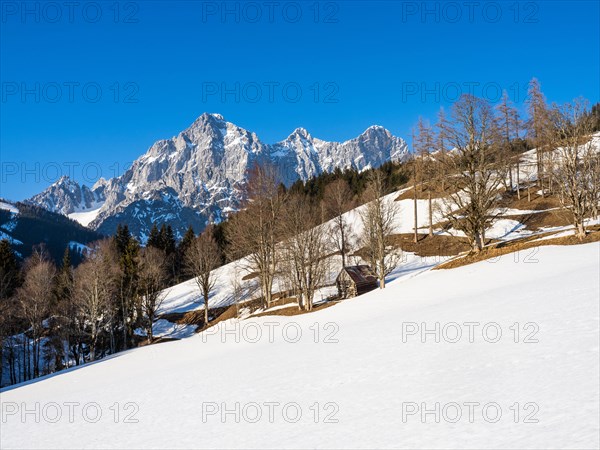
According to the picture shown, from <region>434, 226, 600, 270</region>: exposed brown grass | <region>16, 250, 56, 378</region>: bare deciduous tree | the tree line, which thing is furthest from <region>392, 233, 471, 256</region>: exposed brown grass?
<region>16, 250, 56, 378</region>: bare deciduous tree

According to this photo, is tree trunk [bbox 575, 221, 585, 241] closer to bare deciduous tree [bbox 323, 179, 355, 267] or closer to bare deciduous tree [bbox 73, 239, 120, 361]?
bare deciduous tree [bbox 323, 179, 355, 267]

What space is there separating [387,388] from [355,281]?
3480 cm

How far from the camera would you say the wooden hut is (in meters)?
43.1

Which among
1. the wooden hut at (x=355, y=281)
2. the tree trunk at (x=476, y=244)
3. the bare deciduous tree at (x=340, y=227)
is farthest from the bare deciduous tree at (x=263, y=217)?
the tree trunk at (x=476, y=244)

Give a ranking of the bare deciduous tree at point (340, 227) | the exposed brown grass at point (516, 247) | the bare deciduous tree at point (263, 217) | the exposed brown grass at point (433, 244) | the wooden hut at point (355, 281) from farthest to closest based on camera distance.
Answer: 1. the bare deciduous tree at point (340, 227)
2. the exposed brown grass at point (433, 244)
3. the wooden hut at point (355, 281)
4. the bare deciduous tree at point (263, 217)
5. the exposed brown grass at point (516, 247)

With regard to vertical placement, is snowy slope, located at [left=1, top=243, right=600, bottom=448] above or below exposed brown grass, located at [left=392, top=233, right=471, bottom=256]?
below

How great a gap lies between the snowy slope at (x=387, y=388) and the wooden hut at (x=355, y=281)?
2419 centimetres

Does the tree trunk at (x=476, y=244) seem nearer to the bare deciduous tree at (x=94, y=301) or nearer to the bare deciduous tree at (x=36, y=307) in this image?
the bare deciduous tree at (x=94, y=301)

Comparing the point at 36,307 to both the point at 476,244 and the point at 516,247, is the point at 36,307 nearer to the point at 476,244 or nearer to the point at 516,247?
the point at 476,244

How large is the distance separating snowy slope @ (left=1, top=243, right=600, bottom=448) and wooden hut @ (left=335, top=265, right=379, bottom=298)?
952 inches

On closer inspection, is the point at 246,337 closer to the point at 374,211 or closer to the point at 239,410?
the point at 239,410

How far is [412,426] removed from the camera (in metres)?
6.73

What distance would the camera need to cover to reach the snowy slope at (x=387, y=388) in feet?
21.0

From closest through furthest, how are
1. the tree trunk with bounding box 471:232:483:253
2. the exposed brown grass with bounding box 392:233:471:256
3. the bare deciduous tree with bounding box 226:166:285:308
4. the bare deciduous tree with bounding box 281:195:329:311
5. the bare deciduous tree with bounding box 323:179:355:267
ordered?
the tree trunk with bounding box 471:232:483:253
the bare deciduous tree with bounding box 281:195:329:311
the bare deciduous tree with bounding box 226:166:285:308
the exposed brown grass with bounding box 392:233:471:256
the bare deciduous tree with bounding box 323:179:355:267
